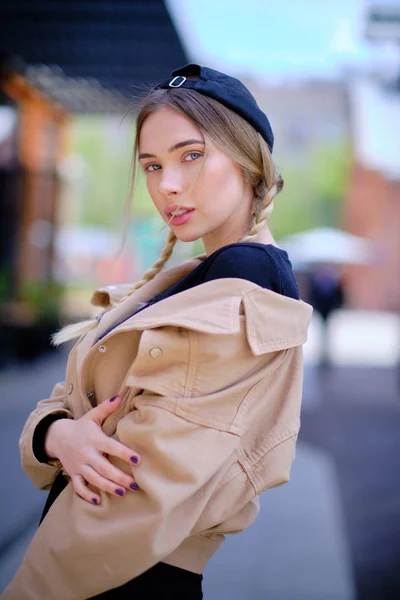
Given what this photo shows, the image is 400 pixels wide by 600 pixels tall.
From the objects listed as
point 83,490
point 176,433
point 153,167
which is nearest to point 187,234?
point 153,167

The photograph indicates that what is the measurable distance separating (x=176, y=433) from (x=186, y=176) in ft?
1.72

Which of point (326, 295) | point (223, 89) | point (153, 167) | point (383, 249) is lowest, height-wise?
point (326, 295)

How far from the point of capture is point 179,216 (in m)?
1.56

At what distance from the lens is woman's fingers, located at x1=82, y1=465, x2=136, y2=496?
136cm

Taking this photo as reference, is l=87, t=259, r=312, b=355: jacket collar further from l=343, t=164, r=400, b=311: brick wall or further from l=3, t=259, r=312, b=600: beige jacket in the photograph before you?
l=343, t=164, r=400, b=311: brick wall

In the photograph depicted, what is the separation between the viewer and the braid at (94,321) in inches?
68.4

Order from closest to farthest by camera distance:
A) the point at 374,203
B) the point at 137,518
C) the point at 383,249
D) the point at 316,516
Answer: the point at 137,518 < the point at 316,516 < the point at 383,249 < the point at 374,203

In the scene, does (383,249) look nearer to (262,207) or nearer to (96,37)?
(96,37)

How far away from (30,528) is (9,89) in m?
8.88

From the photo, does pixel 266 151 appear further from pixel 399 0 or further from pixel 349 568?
pixel 399 0

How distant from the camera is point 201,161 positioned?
1497 mm

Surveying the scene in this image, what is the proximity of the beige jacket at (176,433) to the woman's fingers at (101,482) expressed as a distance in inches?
0.8

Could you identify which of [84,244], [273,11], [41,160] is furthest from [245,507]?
[84,244]

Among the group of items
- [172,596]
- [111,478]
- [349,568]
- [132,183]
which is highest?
[132,183]
